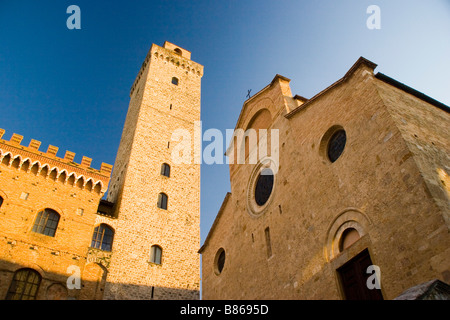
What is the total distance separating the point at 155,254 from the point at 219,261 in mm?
5679

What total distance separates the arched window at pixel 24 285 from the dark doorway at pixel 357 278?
1182 cm

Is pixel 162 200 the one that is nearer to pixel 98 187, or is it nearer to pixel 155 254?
pixel 155 254

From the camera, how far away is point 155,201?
20.5m

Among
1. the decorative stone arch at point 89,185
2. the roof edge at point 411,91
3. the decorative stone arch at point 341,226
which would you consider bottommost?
the decorative stone arch at point 341,226

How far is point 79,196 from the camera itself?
17.2m

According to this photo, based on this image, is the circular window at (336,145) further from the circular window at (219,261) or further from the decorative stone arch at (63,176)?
the decorative stone arch at (63,176)

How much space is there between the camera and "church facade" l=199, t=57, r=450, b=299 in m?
6.57

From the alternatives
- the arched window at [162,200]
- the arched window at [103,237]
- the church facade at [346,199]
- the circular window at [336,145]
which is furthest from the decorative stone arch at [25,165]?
the circular window at [336,145]

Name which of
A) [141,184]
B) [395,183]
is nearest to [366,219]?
[395,183]

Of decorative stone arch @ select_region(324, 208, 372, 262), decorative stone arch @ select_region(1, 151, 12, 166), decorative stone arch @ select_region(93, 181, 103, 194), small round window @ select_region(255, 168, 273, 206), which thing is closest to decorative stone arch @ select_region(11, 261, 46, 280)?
decorative stone arch @ select_region(93, 181, 103, 194)

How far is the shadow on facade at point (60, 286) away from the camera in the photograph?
43.7ft

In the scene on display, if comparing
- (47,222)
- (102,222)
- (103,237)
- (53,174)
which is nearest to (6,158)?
(53,174)

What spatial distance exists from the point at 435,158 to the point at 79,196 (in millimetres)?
15376

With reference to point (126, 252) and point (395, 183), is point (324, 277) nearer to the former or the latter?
point (395, 183)
